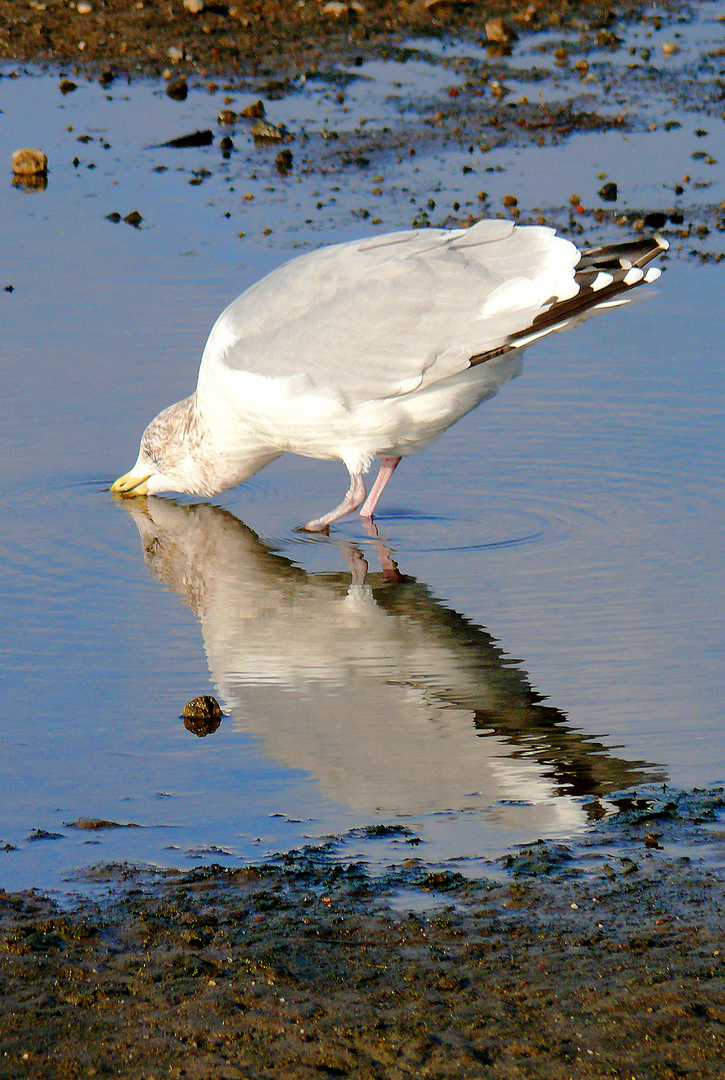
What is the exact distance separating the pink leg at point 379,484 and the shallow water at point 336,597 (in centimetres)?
9

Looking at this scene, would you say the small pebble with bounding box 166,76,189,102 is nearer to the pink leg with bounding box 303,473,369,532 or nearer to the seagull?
the seagull

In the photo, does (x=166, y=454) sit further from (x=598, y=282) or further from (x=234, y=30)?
(x=234, y=30)

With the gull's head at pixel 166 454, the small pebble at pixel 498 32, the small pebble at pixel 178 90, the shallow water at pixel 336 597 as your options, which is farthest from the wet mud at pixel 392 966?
the small pebble at pixel 498 32

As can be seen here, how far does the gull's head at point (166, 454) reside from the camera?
735 centimetres

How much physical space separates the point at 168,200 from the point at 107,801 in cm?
849

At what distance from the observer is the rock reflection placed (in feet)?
14.5

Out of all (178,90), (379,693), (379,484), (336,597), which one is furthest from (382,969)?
(178,90)

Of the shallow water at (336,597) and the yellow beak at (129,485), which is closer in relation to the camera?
the shallow water at (336,597)

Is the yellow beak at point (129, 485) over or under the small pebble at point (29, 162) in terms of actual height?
under

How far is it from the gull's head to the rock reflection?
0.63 m

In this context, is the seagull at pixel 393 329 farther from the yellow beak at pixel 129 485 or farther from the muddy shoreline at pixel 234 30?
the muddy shoreline at pixel 234 30

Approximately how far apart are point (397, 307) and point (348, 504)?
990 mm

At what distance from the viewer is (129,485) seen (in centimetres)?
743

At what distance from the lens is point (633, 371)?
27.7 ft
